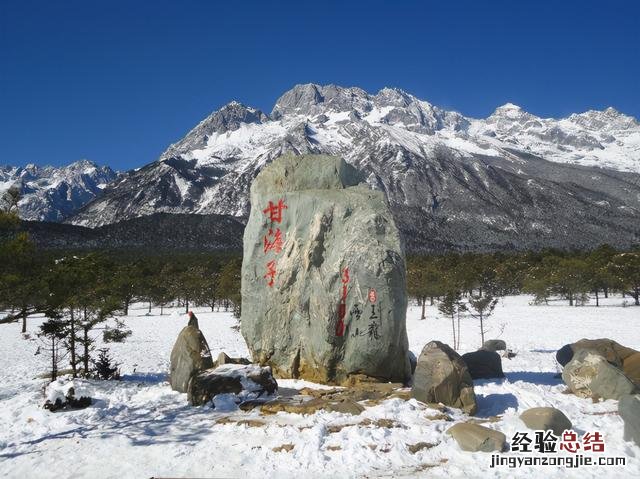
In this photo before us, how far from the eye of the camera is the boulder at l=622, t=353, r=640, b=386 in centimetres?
1498

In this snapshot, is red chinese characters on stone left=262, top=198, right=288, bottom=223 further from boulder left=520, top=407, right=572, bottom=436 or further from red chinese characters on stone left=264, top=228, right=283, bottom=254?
boulder left=520, top=407, right=572, bottom=436

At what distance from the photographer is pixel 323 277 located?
46.0 feet

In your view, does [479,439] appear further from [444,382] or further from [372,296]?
[372,296]

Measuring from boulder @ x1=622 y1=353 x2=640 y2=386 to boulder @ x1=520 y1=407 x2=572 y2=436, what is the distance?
740 cm

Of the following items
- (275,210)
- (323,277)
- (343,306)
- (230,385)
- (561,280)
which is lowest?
(230,385)

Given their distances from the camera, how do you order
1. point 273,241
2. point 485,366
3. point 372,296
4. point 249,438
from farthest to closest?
1. point 273,241
2. point 485,366
3. point 372,296
4. point 249,438

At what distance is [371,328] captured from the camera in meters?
13.0

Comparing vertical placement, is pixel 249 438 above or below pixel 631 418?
below

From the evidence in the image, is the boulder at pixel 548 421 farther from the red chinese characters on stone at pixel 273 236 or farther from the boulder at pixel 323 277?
the red chinese characters on stone at pixel 273 236

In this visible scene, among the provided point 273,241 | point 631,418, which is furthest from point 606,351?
point 273,241

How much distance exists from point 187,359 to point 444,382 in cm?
762

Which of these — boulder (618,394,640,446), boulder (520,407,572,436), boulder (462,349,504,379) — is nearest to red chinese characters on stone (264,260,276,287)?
boulder (462,349,504,379)

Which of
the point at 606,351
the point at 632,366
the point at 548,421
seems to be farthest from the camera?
the point at 606,351

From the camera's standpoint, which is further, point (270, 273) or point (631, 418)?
point (270, 273)
